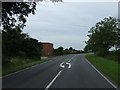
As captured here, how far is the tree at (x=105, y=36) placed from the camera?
7039 cm

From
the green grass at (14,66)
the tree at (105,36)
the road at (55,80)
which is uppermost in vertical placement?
the tree at (105,36)

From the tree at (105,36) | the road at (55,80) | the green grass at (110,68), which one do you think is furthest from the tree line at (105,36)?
the road at (55,80)

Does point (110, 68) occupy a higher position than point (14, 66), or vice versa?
point (14, 66)

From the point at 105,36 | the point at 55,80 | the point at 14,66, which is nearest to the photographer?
the point at 55,80

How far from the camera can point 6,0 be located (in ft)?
68.0

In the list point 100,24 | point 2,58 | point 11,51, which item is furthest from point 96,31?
point 2,58

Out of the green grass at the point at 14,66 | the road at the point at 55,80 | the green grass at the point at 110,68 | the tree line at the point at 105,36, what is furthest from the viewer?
the tree line at the point at 105,36

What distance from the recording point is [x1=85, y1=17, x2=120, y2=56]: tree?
70.4 m

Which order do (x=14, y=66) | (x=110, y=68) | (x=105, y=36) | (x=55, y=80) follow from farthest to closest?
(x=105, y=36) → (x=14, y=66) → (x=110, y=68) → (x=55, y=80)

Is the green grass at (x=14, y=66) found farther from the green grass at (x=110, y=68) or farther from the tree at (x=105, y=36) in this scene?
the tree at (x=105, y=36)

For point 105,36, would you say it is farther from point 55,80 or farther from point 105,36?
point 55,80

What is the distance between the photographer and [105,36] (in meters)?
71.6

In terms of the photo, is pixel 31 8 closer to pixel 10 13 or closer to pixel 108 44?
pixel 10 13

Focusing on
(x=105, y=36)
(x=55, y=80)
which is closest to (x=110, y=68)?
(x=55, y=80)
